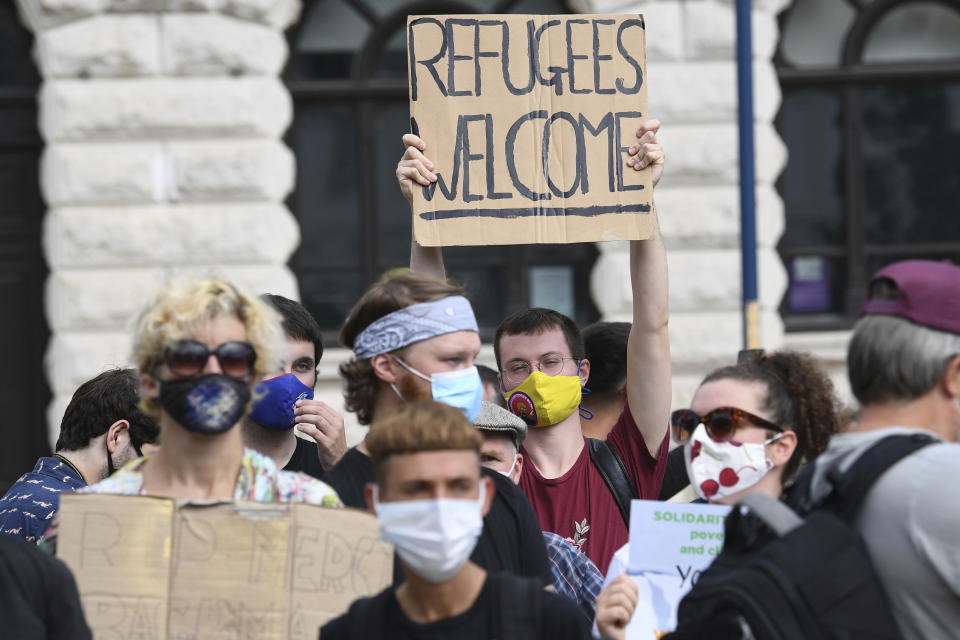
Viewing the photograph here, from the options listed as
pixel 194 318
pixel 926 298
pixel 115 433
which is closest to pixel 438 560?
pixel 194 318

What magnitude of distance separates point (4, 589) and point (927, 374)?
1.94m

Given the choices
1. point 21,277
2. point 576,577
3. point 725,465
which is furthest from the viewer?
point 21,277

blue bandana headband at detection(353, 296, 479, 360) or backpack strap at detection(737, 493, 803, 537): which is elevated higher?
blue bandana headband at detection(353, 296, 479, 360)

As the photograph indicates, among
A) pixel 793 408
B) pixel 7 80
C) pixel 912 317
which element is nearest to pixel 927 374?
pixel 912 317

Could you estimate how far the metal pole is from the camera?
7.32 metres

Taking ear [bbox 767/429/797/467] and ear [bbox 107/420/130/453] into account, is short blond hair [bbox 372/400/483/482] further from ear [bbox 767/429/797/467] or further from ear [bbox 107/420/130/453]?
ear [bbox 107/420/130/453]

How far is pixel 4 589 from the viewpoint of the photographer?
103 inches

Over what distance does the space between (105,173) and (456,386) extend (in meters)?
5.62

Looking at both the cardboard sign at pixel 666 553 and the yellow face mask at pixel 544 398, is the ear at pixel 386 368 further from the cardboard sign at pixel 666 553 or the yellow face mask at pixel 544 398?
the yellow face mask at pixel 544 398

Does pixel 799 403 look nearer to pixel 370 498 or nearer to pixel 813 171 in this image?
pixel 370 498

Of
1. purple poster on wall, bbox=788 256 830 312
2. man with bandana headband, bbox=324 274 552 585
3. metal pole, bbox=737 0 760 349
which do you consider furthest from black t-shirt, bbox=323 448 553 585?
purple poster on wall, bbox=788 256 830 312

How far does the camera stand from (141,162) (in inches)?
326

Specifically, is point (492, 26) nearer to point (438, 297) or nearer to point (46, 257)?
point (438, 297)

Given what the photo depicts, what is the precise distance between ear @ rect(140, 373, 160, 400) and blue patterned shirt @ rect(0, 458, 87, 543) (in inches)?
38.4
